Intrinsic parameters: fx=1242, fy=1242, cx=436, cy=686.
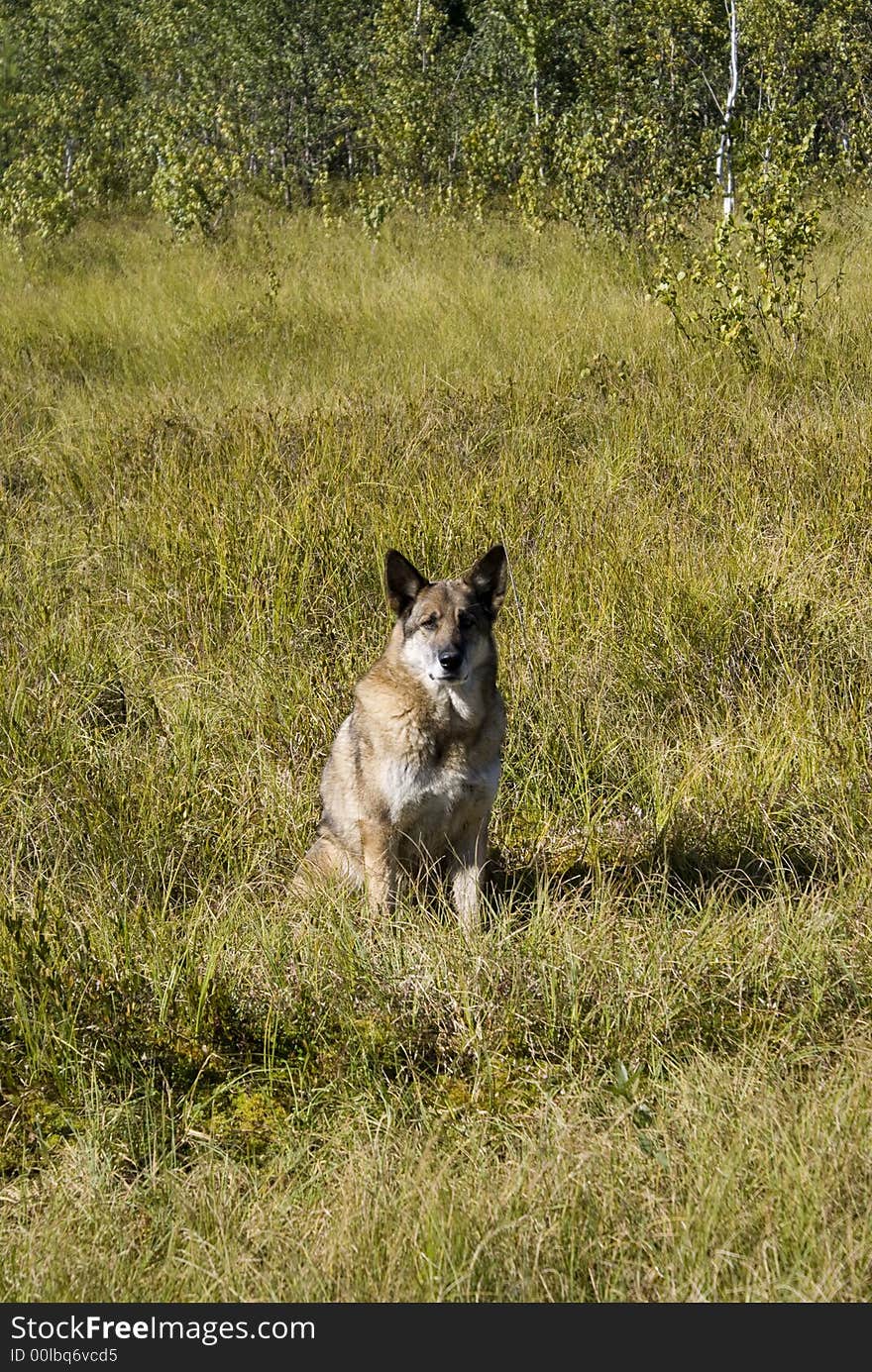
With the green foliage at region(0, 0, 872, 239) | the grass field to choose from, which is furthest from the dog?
the green foliage at region(0, 0, 872, 239)

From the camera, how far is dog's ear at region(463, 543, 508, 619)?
4.30 metres

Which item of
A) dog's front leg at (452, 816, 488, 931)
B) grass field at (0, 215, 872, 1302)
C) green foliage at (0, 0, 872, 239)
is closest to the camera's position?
grass field at (0, 215, 872, 1302)

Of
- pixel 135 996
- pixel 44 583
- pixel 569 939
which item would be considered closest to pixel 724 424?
pixel 44 583

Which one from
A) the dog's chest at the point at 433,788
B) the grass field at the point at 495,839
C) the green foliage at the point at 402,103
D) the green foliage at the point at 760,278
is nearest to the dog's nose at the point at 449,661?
the dog's chest at the point at 433,788

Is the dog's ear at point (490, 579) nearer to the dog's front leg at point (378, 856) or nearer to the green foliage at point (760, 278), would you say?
the dog's front leg at point (378, 856)

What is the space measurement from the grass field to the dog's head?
0.74m

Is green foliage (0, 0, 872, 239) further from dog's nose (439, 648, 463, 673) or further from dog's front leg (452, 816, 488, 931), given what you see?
dog's front leg (452, 816, 488, 931)

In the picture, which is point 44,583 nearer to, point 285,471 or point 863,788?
point 285,471

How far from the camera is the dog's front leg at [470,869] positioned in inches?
156

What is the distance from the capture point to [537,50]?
21.4 m

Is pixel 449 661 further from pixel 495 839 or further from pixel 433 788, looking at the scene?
pixel 495 839

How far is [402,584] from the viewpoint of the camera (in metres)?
4.31

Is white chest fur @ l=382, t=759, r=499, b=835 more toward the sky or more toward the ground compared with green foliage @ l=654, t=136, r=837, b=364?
more toward the ground

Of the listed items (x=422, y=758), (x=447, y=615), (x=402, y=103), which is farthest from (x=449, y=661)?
(x=402, y=103)
